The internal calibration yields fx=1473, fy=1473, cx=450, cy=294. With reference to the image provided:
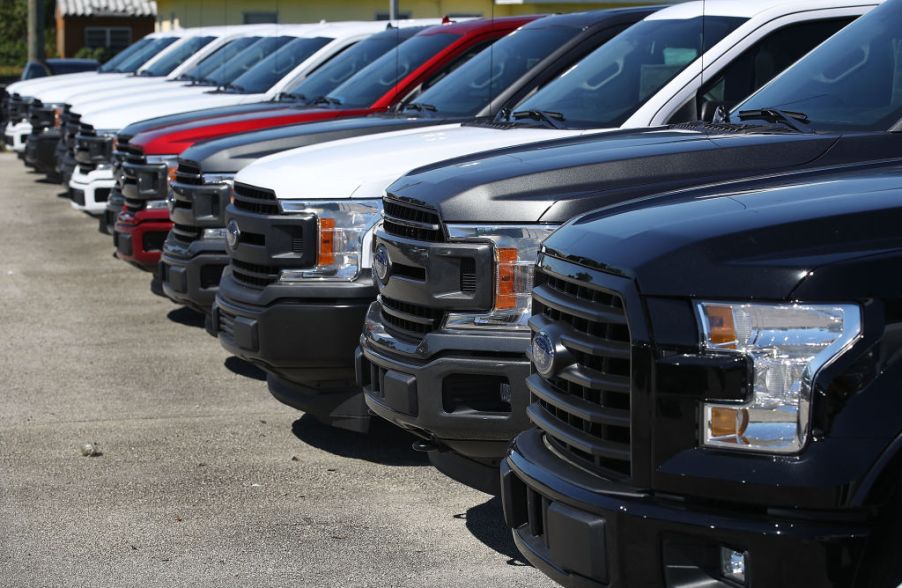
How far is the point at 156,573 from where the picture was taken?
5.29 metres

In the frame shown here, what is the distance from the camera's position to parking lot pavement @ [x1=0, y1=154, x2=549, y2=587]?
5348 mm

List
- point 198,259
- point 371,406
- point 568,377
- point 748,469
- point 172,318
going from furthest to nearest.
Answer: point 172,318
point 198,259
point 371,406
point 568,377
point 748,469

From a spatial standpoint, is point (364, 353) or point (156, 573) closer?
point (156, 573)

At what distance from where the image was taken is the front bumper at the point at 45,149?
1859 cm

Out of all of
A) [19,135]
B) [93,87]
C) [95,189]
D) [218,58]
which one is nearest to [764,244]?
[95,189]

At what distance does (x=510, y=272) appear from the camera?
16.8ft

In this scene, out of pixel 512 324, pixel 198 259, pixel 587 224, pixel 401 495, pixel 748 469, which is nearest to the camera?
pixel 748 469

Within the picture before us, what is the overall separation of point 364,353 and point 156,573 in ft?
3.79

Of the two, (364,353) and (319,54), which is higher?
(319,54)

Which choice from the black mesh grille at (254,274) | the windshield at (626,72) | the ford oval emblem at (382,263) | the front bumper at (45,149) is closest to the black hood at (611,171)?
the ford oval emblem at (382,263)

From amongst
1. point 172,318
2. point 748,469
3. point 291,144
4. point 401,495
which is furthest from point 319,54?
point 748,469

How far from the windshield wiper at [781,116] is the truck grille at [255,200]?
2.27 meters

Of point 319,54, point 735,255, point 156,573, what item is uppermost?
point 319,54

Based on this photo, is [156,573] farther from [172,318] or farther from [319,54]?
[319,54]
